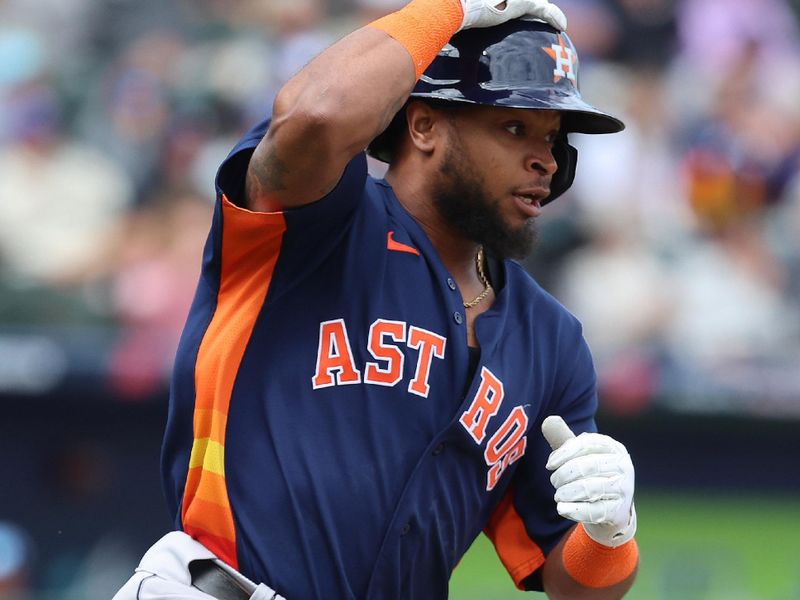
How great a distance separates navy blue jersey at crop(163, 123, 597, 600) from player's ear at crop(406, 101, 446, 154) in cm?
19

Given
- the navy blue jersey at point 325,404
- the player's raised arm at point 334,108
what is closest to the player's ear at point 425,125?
the navy blue jersey at point 325,404

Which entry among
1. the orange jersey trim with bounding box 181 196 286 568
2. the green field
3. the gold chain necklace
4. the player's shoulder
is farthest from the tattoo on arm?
the green field

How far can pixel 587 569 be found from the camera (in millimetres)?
3246

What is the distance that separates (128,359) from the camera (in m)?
6.12

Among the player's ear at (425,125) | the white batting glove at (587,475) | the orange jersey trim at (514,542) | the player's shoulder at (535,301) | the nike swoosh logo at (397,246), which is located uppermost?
the player's ear at (425,125)

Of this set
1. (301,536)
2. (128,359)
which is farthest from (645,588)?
(301,536)

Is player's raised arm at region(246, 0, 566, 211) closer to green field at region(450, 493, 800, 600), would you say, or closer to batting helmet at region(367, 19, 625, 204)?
batting helmet at region(367, 19, 625, 204)

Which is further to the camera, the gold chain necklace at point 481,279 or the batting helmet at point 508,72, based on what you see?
the gold chain necklace at point 481,279

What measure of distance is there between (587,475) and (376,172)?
4.44m

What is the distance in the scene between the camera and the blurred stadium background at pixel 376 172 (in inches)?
250

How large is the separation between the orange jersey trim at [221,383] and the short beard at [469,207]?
1.55 ft

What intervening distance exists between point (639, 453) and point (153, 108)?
3.02 meters

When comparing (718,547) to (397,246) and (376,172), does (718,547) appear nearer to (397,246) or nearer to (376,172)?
(376,172)

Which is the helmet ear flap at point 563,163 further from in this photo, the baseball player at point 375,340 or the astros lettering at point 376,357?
the astros lettering at point 376,357
